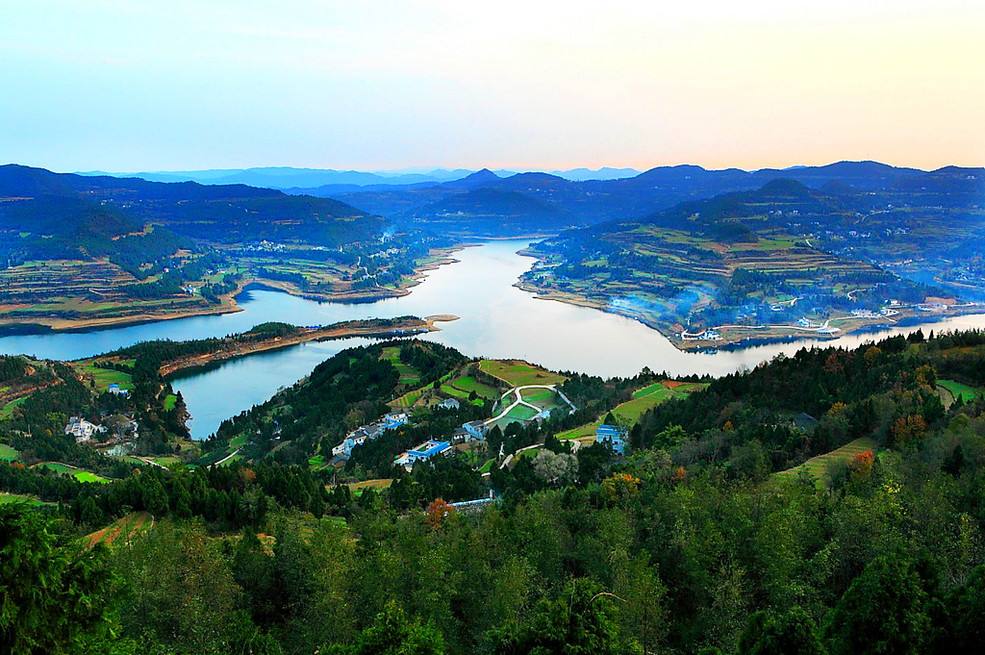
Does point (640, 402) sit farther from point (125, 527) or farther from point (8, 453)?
point (8, 453)

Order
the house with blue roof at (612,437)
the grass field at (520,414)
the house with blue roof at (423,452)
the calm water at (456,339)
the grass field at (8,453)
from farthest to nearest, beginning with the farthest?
the calm water at (456,339), the grass field at (520,414), the grass field at (8,453), the house with blue roof at (423,452), the house with blue roof at (612,437)

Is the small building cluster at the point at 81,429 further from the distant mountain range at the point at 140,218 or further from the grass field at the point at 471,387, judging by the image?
the distant mountain range at the point at 140,218

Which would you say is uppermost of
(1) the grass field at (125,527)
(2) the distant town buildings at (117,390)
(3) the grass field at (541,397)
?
(1) the grass field at (125,527)

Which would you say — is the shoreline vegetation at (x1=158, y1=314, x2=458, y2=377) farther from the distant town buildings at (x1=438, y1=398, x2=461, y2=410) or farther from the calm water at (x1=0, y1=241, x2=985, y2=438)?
the distant town buildings at (x1=438, y1=398, x2=461, y2=410)

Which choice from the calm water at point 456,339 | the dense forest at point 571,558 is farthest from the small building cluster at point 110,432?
the dense forest at point 571,558

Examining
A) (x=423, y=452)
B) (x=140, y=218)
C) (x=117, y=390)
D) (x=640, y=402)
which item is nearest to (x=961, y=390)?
(x=640, y=402)

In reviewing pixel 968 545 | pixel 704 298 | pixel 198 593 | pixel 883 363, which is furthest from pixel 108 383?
pixel 704 298
